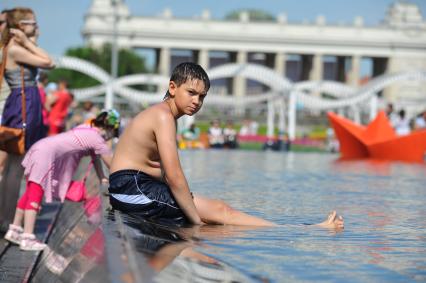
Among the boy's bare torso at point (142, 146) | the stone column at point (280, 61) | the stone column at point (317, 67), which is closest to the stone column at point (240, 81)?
the stone column at point (280, 61)

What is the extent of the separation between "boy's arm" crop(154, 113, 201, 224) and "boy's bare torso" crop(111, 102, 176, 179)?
0.05m

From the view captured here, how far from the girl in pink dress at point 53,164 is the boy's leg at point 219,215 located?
128 centimetres

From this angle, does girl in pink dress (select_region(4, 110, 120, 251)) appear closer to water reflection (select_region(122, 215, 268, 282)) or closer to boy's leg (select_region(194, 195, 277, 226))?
boy's leg (select_region(194, 195, 277, 226))

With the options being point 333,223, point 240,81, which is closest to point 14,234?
point 333,223

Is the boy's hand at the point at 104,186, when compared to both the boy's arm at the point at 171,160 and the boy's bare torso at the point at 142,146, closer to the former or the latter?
the boy's bare torso at the point at 142,146

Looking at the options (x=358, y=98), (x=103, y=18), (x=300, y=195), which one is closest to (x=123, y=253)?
(x=300, y=195)

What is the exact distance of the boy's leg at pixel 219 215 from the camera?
5422 mm

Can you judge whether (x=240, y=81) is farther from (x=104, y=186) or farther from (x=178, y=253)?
(x=178, y=253)

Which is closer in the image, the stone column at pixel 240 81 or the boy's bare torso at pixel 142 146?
the boy's bare torso at pixel 142 146

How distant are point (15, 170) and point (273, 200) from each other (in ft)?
6.31

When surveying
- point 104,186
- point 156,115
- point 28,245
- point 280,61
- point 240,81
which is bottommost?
point 240,81

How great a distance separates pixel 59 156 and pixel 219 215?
1.66 meters

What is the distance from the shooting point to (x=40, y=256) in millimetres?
6098

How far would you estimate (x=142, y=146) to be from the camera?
5.27m
